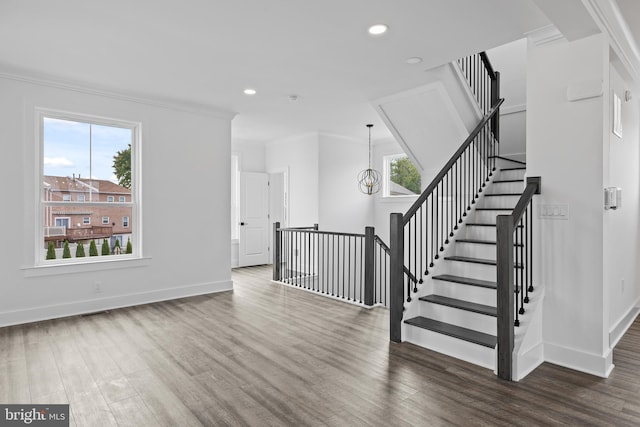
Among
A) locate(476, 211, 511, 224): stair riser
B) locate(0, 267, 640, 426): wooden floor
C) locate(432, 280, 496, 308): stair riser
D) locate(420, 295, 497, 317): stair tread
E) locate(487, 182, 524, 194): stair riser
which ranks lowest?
locate(0, 267, 640, 426): wooden floor

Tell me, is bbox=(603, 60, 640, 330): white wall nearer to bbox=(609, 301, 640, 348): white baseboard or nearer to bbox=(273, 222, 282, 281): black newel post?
bbox=(609, 301, 640, 348): white baseboard

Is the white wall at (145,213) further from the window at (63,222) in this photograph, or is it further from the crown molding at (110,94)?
the window at (63,222)

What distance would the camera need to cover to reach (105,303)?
459 centimetres

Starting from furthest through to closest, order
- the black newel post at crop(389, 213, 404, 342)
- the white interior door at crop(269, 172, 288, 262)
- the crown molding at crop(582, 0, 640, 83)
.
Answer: the white interior door at crop(269, 172, 288, 262) → the black newel post at crop(389, 213, 404, 342) → the crown molding at crop(582, 0, 640, 83)

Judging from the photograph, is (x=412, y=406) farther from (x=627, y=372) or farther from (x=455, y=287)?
(x=627, y=372)

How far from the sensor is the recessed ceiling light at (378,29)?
3.06 m

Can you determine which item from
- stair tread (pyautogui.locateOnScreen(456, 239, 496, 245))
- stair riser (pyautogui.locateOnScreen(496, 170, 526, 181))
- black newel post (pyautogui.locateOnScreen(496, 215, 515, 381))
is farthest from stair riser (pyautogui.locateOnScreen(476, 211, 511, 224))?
black newel post (pyautogui.locateOnScreen(496, 215, 515, 381))

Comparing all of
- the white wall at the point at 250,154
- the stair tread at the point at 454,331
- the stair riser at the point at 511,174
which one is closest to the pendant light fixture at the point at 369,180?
the white wall at the point at 250,154

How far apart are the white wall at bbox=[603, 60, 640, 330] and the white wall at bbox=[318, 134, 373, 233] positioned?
180 inches

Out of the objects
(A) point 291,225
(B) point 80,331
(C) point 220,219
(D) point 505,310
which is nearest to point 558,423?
(D) point 505,310

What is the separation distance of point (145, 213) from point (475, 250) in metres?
4.03

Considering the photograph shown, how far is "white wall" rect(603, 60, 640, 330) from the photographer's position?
3.07 m

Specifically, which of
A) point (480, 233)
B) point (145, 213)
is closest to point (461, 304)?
point (480, 233)

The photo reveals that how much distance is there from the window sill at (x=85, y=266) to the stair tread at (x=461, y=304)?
3.57 metres
